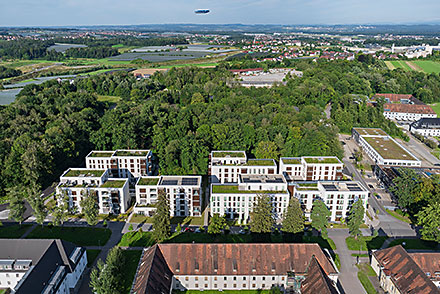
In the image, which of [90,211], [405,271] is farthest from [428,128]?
[90,211]

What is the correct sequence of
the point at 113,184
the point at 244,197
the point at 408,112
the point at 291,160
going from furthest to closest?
1. the point at 408,112
2. the point at 291,160
3. the point at 113,184
4. the point at 244,197

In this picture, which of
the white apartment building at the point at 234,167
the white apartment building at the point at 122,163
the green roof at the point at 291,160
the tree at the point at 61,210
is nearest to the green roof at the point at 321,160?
the green roof at the point at 291,160

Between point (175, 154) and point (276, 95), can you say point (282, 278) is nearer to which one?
point (175, 154)

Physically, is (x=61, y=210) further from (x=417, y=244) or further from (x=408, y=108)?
(x=408, y=108)

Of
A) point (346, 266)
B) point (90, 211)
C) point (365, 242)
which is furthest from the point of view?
point (90, 211)

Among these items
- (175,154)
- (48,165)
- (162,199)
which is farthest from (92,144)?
(162,199)

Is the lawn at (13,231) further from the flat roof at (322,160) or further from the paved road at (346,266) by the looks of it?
the flat roof at (322,160)

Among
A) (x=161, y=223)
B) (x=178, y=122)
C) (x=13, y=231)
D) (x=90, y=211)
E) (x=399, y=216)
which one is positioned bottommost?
(x=399, y=216)
